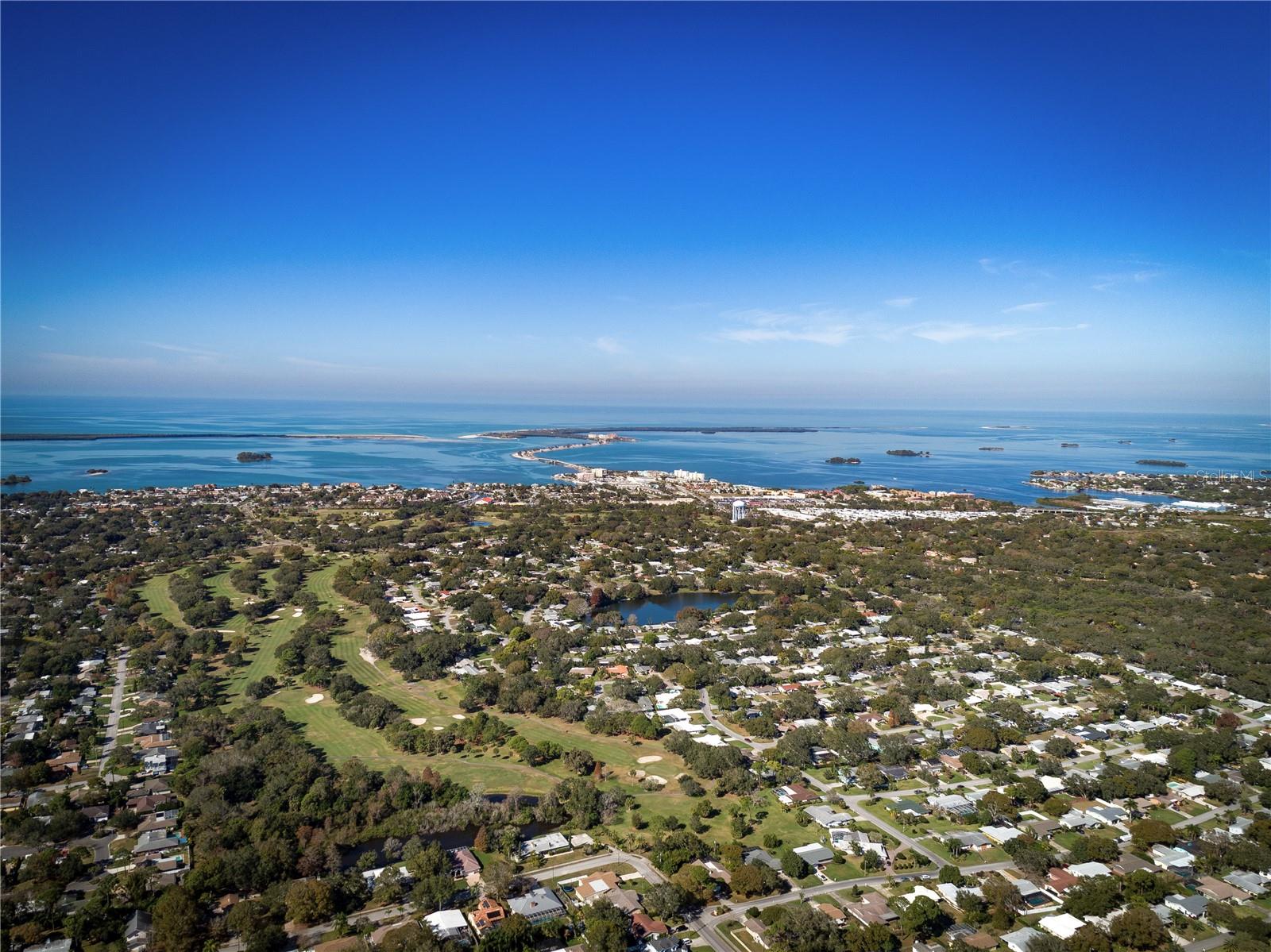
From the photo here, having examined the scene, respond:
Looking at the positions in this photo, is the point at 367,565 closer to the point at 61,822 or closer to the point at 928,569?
the point at 61,822

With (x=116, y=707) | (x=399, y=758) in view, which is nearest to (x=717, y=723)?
(x=399, y=758)

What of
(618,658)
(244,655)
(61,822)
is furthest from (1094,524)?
(61,822)

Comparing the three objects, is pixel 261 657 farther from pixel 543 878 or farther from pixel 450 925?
pixel 450 925

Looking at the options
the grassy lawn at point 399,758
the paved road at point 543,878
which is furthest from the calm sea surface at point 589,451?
the paved road at point 543,878

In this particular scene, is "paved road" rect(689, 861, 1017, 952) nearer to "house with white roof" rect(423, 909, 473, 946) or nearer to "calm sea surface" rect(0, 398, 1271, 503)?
"house with white roof" rect(423, 909, 473, 946)

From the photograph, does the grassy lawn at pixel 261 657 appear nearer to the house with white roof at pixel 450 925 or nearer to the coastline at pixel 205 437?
the house with white roof at pixel 450 925

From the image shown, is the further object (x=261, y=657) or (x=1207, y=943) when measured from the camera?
(x=261, y=657)

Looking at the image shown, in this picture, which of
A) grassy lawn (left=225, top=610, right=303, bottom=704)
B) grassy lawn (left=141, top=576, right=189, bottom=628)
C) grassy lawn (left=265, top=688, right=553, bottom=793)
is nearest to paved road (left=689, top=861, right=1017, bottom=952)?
grassy lawn (left=265, top=688, right=553, bottom=793)
